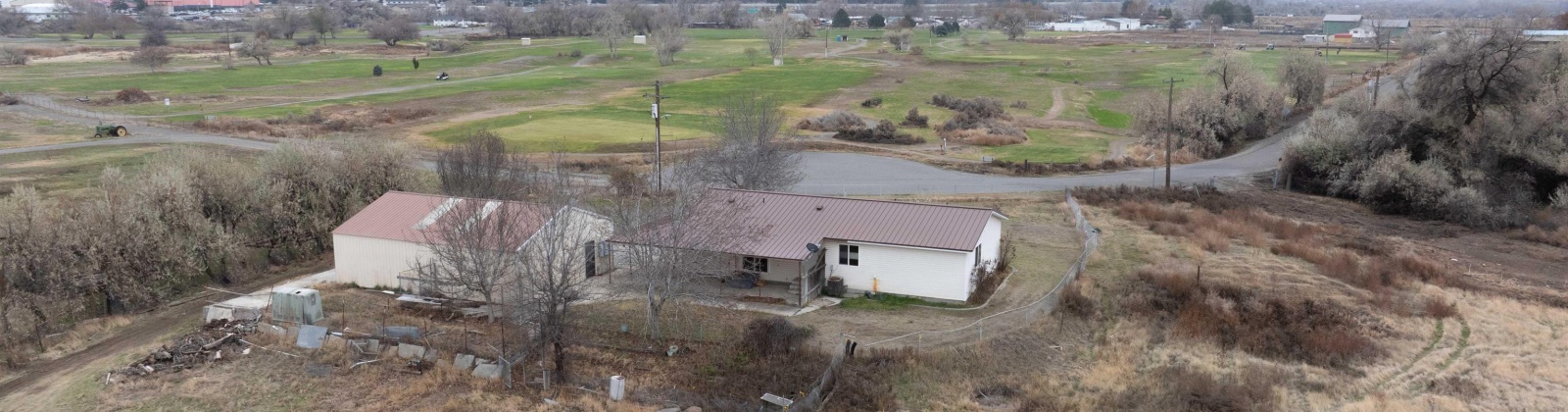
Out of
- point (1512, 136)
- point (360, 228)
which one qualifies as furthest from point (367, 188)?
point (1512, 136)

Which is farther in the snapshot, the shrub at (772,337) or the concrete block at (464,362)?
the shrub at (772,337)

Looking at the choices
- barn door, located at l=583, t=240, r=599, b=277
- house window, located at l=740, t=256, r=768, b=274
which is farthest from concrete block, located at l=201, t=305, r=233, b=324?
house window, located at l=740, t=256, r=768, b=274

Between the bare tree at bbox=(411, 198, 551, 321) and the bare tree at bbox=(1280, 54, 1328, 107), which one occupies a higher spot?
the bare tree at bbox=(1280, 54, 1328, 107)

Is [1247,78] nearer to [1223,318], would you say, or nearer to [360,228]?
[1223,318]

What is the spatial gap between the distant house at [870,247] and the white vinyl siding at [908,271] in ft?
0.08

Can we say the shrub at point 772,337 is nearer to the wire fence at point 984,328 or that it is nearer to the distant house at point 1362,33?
the wire fence at point 984,328

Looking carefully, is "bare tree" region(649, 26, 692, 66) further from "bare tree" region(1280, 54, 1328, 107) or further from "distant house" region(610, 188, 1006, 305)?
"distant house" region(610, 188, 1006, 305)

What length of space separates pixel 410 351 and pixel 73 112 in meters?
57.8

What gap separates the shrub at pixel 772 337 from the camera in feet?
73.2

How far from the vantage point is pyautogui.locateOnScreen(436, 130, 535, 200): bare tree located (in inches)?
1277

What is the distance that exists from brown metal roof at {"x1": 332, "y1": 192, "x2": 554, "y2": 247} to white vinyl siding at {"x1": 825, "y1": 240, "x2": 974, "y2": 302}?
799 centimetres

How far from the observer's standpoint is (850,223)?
93.8 ft

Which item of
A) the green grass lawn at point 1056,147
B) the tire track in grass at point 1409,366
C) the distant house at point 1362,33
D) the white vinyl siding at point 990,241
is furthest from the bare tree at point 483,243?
the distant house at point 1362,33

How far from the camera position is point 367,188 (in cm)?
3669
